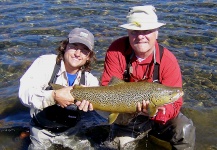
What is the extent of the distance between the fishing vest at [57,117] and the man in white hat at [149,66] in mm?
638

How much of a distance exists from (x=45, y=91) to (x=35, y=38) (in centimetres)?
559

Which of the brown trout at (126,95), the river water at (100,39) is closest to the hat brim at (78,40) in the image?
the brown trout at (126,95)

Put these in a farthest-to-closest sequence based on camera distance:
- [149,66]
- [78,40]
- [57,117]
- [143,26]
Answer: [57,117], [149,66], [78,40], [143,26]

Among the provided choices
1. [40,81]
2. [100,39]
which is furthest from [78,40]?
[100,39]

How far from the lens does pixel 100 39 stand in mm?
10094

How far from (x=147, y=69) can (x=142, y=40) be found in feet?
1.80

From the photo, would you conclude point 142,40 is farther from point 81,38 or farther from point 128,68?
point 81,38

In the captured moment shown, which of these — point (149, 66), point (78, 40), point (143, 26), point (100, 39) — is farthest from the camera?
point (100, 39)

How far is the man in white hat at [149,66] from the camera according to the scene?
16.6 ft

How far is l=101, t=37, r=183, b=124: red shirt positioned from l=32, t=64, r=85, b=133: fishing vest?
506 millimetres

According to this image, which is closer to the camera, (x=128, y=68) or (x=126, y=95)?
(x=126, y=95)

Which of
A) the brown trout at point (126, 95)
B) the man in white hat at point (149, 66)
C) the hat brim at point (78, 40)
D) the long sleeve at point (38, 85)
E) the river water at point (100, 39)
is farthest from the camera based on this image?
the river water at point (100, 39)

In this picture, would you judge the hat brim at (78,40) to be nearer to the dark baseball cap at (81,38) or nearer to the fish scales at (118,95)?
the dark baseball cap at (81,38)

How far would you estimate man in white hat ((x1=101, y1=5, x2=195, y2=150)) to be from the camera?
5.05 meters
